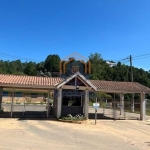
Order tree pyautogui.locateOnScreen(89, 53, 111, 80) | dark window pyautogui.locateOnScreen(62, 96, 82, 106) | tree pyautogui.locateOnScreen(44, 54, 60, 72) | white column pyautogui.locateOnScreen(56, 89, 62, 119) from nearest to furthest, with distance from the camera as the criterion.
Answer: white column pyautogui.locateOnScreen(56, 89, 62, 119)
dark window pyautogui.locateOnScreen(62, 96, 82, 106)
tree pyautogui.locateOnScreen(89, 53, 111, 80)
tree pyautogui.locateOnScreen(44, 54, 60, 72)

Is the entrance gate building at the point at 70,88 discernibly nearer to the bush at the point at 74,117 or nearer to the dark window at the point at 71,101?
the dark window at the point at 71,101

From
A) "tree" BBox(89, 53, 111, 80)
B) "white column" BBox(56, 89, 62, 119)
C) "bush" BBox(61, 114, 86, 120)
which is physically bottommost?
"bush" BBox(61, 114, 86, 120)

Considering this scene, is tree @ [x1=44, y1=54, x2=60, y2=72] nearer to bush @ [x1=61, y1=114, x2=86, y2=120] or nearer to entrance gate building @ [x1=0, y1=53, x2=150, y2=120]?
entrance gate building @ [x1=0, y1=53, x2=150, y2=120]

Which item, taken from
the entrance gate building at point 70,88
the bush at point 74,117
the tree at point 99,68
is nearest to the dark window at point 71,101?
the entrance gate building at point 70,88

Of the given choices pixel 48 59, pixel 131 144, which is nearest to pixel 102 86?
pixel 131 144

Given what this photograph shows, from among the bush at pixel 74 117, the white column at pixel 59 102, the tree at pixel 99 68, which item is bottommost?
the bush at pixel 74 117

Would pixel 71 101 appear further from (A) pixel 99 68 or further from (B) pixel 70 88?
(A) pixel 99 68

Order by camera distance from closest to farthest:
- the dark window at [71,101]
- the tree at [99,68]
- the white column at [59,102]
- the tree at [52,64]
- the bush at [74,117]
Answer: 1. the bush at [74,117]
2. the white column at [59,102]
3. the dark window at [71,101]
4. the tree at [99,68]
5. the tree at [52,64]

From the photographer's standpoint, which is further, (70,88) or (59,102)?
(70,88)

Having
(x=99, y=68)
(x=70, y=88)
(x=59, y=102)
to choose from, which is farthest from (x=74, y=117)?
(x=99, y=68)

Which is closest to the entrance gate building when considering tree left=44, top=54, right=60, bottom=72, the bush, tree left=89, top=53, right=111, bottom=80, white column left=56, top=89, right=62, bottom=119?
white column left=56, top=89, right=62, bottom=119

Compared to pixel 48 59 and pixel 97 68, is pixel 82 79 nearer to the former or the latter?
pixel 97 68

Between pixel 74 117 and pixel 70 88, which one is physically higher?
pixel 70 88

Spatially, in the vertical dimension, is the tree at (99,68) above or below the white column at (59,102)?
above
